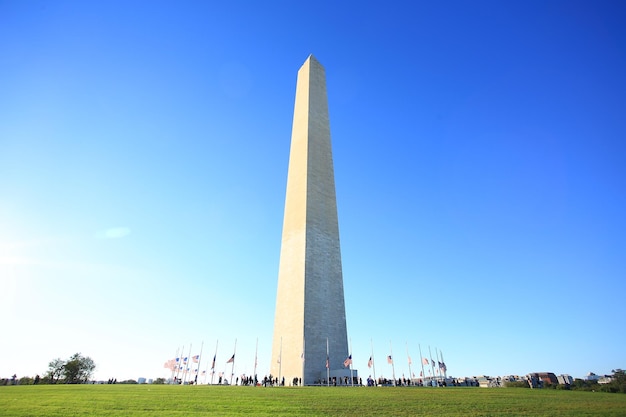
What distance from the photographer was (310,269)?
3259 cm

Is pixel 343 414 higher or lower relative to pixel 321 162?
lower

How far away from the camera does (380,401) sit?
15.9 m

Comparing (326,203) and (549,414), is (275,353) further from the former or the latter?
(549,414)

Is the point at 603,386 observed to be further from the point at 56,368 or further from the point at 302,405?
the point at 56,368

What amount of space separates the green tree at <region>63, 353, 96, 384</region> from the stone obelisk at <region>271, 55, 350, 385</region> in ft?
139

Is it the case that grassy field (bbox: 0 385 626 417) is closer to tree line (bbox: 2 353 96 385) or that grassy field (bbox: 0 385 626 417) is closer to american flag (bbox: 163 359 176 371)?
american flag (bbox: 163 359 176 371)

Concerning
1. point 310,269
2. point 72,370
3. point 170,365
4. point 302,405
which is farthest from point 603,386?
point 72,370

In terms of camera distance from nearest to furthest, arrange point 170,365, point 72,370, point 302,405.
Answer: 1. point 302,405
2. point 170,365
3. point 72,370

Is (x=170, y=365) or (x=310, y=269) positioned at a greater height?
(x=310, y=269)

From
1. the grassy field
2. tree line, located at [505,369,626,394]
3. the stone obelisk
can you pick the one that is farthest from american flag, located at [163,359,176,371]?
tree line, located at [505,369,626,394]

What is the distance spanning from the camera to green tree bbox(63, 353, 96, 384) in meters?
56.4

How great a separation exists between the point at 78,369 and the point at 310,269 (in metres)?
48.3

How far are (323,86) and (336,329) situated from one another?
95.4ft

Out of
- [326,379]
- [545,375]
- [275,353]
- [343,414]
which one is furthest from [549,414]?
[545,375]
